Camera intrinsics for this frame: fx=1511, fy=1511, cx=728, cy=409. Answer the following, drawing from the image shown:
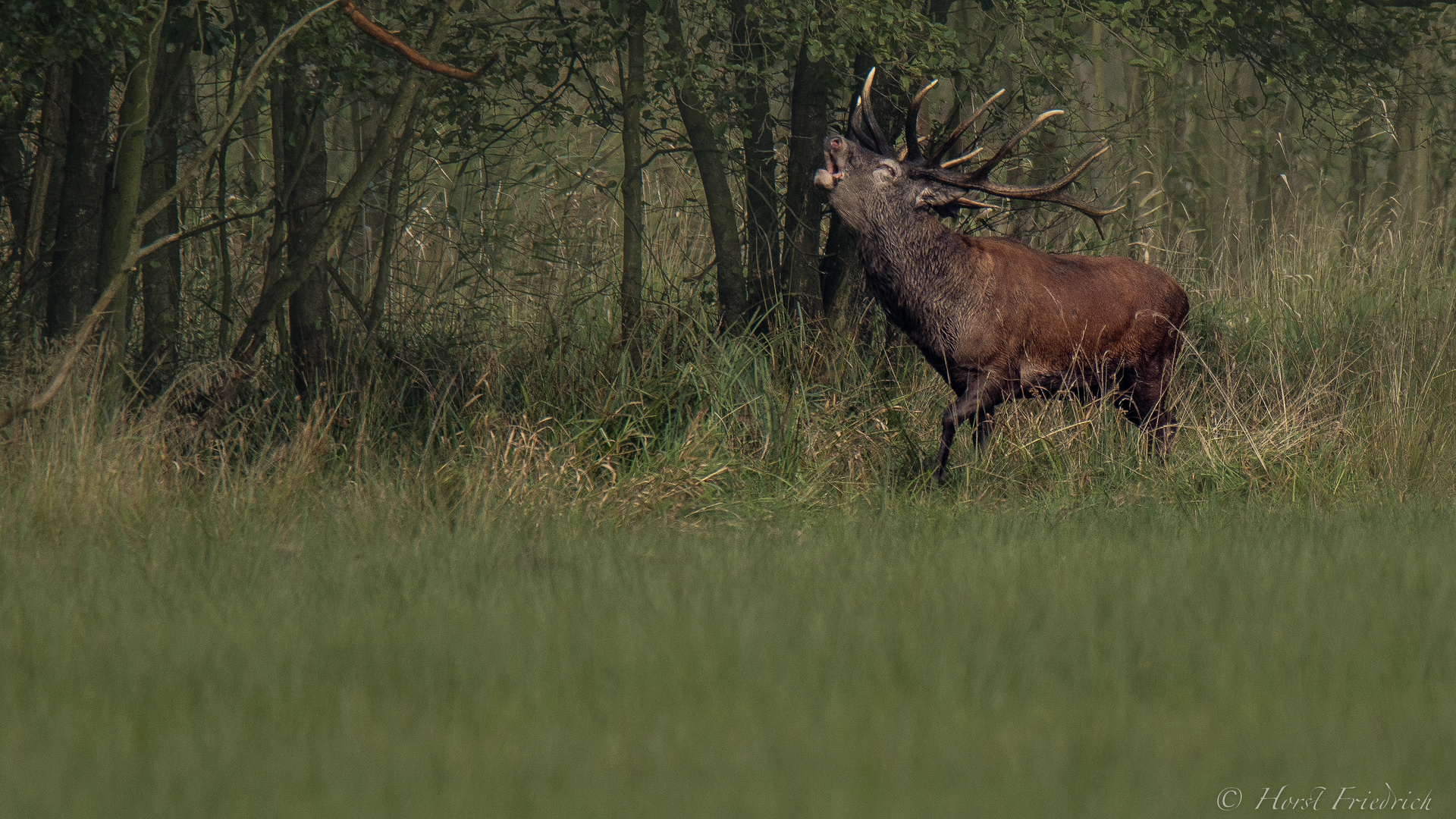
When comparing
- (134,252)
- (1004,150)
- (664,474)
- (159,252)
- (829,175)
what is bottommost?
(664,474)

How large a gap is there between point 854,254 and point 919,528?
3.18 metres

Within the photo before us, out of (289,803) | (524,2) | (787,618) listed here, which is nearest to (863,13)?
(524,2)

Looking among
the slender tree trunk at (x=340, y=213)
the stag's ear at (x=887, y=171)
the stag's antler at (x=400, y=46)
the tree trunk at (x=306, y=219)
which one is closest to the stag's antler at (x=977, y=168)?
the stag's ear at (x=887, y=171)

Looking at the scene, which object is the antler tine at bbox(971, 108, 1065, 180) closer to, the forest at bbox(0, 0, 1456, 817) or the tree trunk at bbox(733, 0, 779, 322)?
the forest at bbox(0, 0, 1456, 817)

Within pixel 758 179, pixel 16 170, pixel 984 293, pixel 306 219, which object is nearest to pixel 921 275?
pixel 984 293

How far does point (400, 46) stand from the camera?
709cm

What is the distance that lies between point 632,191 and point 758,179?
1423 mm

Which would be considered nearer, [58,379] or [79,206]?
[58,379]

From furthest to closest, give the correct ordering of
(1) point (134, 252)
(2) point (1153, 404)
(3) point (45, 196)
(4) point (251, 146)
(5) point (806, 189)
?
(4) point (251, 146)
(5) point (806, 189)
(3) point (45, 196)
(2) point (1153, 404)
(1) point (134, 252)

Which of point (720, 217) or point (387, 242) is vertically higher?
point (720, 217)

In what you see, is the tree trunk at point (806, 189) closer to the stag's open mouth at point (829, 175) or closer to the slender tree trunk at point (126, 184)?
the stag's open mouth at point (829, 175)

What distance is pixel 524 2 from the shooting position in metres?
9.15

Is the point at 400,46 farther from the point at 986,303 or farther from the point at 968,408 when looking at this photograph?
the point at 968,408

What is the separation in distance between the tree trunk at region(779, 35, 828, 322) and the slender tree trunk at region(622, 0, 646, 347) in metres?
1.03
